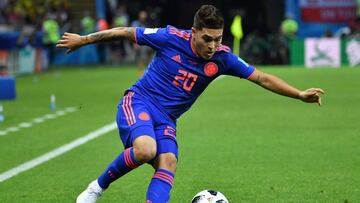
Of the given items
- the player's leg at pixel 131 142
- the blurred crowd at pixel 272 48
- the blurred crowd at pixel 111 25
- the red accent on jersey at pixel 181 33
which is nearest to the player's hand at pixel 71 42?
the player's leg at pixel 131 142

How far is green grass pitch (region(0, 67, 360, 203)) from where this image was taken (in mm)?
9008

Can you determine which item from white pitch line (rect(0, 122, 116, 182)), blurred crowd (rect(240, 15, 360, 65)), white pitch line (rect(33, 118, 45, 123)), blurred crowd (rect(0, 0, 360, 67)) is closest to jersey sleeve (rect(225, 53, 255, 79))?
white pitch line (rect(0, 122, 116, 182))

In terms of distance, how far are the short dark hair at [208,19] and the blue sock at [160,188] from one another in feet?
3.91

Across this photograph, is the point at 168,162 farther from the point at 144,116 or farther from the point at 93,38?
the point at 93,38

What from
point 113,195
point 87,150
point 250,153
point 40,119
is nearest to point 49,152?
point 87,150

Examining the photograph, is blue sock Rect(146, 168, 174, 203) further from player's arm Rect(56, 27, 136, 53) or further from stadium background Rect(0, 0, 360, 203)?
stadium background Rect(0, 0, 360, 203)

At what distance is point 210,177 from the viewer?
32.2 feet

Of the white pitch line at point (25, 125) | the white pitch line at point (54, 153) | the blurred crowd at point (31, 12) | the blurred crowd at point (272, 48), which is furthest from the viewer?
the blurred crowd at point (31, 12)

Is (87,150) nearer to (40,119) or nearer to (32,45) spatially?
(40,119)

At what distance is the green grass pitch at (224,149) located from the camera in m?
9.01

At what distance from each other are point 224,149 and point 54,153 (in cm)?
225

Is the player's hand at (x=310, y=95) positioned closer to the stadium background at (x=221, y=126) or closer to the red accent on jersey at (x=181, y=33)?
the red accent on jersey at (x=181, y=33)

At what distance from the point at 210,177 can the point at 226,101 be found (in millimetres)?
10025

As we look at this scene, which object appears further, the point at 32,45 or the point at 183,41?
the point at 32,45
